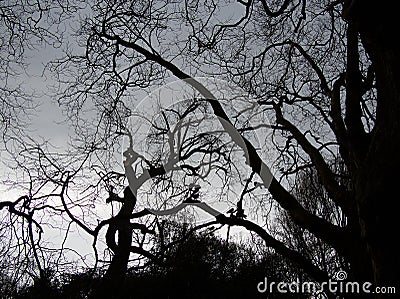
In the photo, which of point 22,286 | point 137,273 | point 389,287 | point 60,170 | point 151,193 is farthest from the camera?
point 137,273

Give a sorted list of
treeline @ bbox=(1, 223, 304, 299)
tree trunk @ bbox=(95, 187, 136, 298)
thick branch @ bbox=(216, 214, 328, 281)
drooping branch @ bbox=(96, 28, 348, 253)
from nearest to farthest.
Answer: drooping branch @ bbox=(96, 28, 348, 253) → thick branch @ bbox=(216, 214, 328, 281) → tree trunk @ bbox=(95, 187, 136, 298) → treeline @ bbox=(1, 223, 304, 299)

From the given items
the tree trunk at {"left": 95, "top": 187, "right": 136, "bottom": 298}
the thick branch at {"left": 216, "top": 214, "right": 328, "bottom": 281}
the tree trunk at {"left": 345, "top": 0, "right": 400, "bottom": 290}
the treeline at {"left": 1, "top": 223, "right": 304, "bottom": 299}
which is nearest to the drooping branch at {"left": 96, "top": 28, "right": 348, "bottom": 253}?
the thick branch at {"left": 216, "top": 214, "right": 328, "bottom": 281}

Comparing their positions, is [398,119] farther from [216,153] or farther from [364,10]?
[216,153]

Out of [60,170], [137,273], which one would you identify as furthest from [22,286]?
[137,273]

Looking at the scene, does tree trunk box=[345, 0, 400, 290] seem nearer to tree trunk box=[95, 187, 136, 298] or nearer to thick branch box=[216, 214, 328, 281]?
thick branch box=[216, 214, 328, 281]

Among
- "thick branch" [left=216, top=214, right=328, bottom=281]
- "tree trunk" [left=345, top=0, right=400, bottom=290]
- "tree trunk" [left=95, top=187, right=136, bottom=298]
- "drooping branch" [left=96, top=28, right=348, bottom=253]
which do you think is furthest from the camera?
"tree trunk" [left=95, top=187, right=136, bottom=298]

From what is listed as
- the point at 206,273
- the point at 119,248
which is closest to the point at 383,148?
the point at 119,248

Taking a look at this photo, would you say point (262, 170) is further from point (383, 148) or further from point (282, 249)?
point (383, 148)

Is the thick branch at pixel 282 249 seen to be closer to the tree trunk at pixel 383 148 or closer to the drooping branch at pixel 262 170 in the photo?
the drooping branch at pixel 262 170

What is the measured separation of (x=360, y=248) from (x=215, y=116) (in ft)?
10.4

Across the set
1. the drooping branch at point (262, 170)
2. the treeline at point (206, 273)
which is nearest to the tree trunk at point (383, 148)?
the drooping branch at point (262, 170)

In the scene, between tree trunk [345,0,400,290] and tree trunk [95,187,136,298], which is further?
tree trunk [95,187,136,298]

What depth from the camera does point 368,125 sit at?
7559 mm

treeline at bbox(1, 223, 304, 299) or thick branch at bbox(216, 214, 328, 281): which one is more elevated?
treeline at bbox(1, 223, 304, 299)
